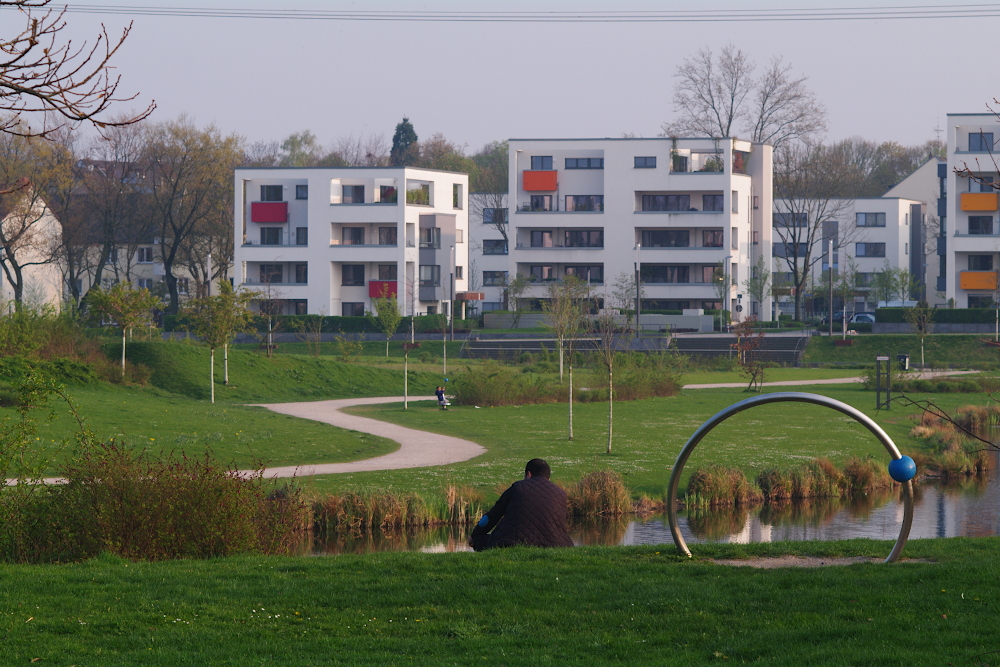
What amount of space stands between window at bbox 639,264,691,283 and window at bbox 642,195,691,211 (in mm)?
4699

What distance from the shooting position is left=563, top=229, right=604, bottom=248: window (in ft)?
301

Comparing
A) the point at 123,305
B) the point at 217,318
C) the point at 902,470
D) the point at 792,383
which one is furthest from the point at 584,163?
the point at 902,470

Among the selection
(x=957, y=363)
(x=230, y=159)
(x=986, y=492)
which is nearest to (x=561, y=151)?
(x=230, y=159)

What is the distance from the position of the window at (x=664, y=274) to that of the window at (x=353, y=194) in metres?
23.2

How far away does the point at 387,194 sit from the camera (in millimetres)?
87312

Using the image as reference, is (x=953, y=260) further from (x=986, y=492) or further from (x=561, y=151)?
(x=986, y=492)

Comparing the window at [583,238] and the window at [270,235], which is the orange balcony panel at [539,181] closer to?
the window at [583,238]

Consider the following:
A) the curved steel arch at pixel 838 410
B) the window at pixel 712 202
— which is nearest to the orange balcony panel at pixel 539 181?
the window at pixel 712 202

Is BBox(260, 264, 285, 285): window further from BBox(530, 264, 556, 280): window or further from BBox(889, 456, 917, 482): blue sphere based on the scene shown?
BBox(889, 456, 917, 482): blue sphere

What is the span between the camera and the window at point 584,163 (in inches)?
3617

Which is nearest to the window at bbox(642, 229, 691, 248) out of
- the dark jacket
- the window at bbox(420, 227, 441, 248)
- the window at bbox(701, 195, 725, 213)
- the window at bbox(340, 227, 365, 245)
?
the window at bbox(701, 195, 725, 213)

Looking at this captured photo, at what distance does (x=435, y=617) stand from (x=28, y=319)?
31340 millimetres

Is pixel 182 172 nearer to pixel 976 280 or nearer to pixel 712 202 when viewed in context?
pixel 712 202

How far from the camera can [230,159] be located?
277 ft
